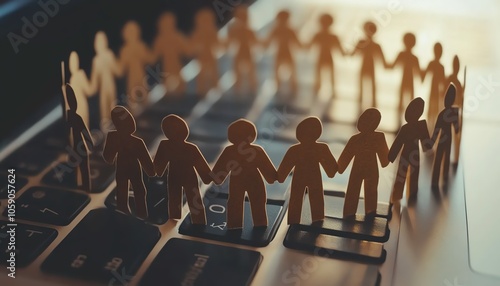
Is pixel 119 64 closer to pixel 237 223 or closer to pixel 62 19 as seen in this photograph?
pixel 62 19

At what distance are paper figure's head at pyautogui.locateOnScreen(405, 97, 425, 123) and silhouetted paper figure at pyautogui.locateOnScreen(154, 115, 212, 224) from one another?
0.17m

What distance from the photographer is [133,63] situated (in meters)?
0.73

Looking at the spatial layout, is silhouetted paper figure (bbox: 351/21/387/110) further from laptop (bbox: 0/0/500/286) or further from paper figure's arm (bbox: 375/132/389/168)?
paper figure's arm (bbox: 375/132/389/168)

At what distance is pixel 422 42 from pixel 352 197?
478 millimetres

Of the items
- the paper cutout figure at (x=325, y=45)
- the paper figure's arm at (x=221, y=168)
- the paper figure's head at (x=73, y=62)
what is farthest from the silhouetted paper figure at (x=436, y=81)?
the paper figure's head at (x=73, y=62)

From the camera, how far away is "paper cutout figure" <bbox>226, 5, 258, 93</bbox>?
76 cm

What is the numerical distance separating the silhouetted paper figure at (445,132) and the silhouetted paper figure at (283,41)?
10.2 inches

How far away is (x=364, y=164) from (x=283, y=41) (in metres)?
0.31

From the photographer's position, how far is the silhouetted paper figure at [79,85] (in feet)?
1.92

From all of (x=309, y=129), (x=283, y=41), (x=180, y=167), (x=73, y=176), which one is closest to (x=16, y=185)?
(x=73, y=176)

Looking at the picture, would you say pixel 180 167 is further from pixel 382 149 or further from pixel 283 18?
pixel 283 18

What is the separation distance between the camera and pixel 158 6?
2.71ft

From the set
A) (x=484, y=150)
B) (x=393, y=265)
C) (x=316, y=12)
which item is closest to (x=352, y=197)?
(x=393, y=265)

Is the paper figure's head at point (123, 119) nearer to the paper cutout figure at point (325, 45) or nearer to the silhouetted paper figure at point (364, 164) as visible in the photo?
the silhouetted paper figure at point (364, 164)
